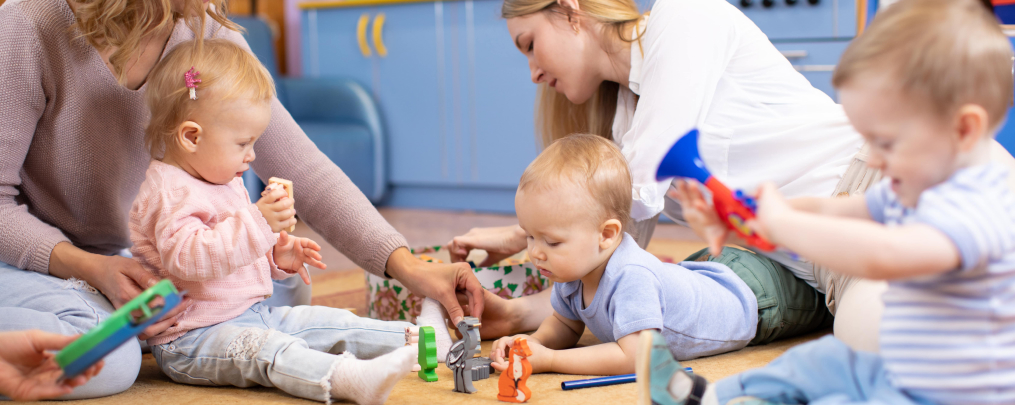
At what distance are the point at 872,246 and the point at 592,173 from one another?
487 millimetres

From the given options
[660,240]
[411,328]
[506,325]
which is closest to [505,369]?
[411,328]

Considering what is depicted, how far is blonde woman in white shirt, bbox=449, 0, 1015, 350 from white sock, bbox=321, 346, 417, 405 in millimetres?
324

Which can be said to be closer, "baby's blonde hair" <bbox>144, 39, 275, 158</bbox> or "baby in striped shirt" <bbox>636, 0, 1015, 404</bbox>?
"baby in striped shirt" <bbox>636, 0, 1015, 404</bbox>

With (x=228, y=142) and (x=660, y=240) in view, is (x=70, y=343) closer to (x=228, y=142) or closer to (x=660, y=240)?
(x=228, y=142)

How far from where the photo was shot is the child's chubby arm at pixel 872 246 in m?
0.56

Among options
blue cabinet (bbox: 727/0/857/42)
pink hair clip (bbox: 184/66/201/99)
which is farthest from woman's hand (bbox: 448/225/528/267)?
blue cabinet (bbox: 727/0/857/42)

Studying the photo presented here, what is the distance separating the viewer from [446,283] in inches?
45.1

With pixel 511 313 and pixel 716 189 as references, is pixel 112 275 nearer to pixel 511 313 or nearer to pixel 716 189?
pixel 511 313

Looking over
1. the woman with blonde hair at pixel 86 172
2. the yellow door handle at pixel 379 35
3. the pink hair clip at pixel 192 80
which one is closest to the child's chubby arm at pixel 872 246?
the woman with blonde hair at pixel 86 172

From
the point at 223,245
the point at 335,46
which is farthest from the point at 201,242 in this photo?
the point at 335,46

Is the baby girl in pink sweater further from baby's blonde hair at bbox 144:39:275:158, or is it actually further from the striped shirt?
the striped shirt

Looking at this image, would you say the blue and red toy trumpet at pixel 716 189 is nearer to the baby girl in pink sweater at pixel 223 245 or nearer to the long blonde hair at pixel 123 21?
the baby girl in pink sweater at pixel 223 245

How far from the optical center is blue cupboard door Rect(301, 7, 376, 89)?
10.1 ft

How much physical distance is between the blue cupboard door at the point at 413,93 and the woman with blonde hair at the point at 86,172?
1.71 meters
